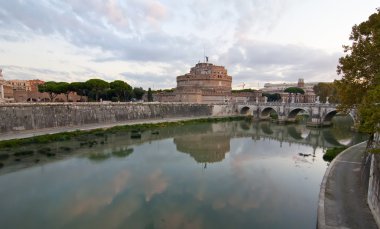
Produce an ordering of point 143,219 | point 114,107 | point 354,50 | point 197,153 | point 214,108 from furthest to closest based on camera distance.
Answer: point 214,108 → point 114,107 → point 197,153 → point 354,50 → point 143,219


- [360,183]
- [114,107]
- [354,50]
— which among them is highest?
[354,50]

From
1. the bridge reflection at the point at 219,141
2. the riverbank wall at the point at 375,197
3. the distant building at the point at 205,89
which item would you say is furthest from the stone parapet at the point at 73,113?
the riverbank wall at the point at 375,197

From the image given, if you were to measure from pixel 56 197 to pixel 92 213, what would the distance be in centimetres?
195

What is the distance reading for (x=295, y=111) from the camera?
31297 mm

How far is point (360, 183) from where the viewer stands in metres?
7.47

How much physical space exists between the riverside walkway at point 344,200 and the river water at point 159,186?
0.84m

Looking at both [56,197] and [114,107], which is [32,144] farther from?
[114,107]

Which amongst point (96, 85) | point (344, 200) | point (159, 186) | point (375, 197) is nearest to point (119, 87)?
point (96, 85)

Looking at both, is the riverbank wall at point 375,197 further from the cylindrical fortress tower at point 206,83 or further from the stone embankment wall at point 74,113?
the cylindrical fortress tower at point 206,83

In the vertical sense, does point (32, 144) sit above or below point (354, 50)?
below

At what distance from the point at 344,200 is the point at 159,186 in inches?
225

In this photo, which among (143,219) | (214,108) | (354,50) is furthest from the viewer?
(214,108)

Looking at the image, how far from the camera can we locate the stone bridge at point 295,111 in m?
25.7

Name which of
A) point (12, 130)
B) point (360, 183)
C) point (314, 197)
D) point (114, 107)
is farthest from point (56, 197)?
point (114, 107)
